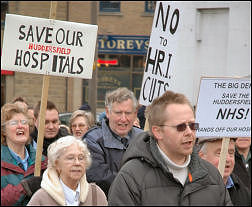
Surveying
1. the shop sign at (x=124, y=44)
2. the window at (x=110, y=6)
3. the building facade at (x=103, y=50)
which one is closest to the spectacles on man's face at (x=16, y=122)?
the building facade at (x=103, y=50)

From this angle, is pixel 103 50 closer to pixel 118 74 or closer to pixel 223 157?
pixel 118 74

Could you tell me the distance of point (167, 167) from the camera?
3.68m

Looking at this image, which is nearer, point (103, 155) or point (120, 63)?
point (103, 155)

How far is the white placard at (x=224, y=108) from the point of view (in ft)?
17.8

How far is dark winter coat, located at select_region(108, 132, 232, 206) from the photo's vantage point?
11.9ft

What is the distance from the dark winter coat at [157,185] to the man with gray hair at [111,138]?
1.31 metres

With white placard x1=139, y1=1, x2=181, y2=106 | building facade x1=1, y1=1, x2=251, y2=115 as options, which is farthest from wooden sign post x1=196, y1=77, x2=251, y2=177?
building facade x1=1, y1=1, x2=251, y2=115

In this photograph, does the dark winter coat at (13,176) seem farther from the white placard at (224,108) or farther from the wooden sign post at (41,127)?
the white placard at (224,108)

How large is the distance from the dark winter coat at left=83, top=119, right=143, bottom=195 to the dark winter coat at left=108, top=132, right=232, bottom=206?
129 cm

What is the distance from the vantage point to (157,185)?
3.63 metres

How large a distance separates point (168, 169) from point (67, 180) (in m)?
0.72

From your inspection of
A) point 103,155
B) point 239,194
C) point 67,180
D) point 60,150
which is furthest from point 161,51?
point 67,180

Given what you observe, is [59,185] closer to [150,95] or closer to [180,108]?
[180,108]

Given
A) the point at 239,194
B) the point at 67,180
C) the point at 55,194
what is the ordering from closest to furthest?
the point at 55,194 < the point at 67,180 < the point at 239,194
